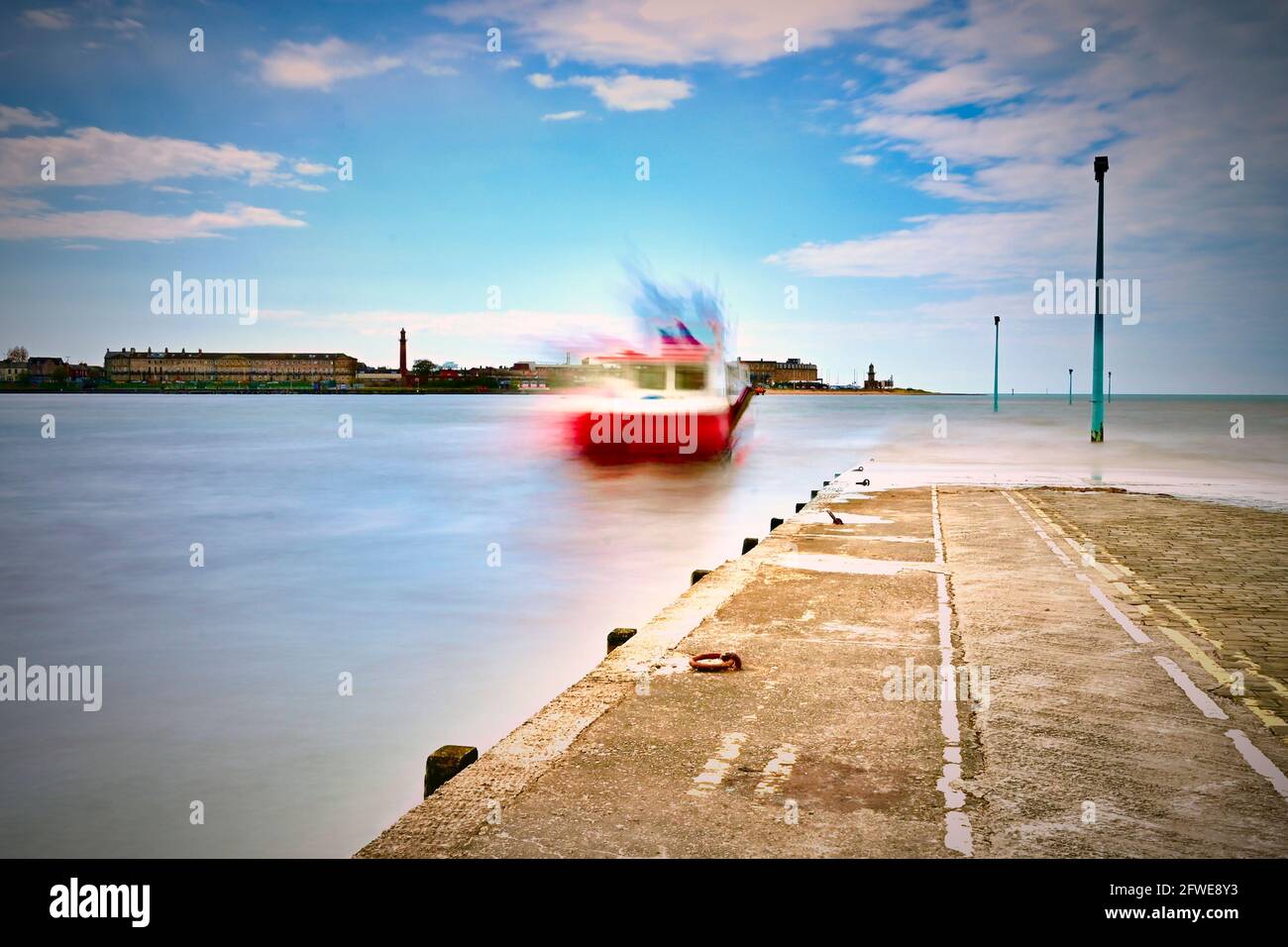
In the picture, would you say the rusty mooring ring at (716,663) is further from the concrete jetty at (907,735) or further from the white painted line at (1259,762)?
the white painted line at (1259,762)

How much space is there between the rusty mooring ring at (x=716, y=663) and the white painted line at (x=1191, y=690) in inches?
113

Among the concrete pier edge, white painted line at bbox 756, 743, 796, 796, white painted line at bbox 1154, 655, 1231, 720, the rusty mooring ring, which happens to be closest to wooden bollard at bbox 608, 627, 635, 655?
the concrete pier edge

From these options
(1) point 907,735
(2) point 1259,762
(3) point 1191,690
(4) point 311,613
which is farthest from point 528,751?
(4) point 311,613

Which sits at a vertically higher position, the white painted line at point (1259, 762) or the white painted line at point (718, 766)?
the white painted line at point (718, 766)

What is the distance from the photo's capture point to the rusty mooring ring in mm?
6168

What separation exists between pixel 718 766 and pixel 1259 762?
2806mm

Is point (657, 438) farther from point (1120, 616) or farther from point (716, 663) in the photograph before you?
point (716, 663)

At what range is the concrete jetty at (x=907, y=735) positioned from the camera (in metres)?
3.79

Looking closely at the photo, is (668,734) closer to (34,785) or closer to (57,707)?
(34,785)

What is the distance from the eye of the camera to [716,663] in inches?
242

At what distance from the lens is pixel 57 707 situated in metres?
7.84

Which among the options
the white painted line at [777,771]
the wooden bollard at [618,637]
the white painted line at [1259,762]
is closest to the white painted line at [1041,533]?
the white painted line at [1259,762]

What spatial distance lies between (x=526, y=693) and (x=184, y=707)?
9.89 feet
